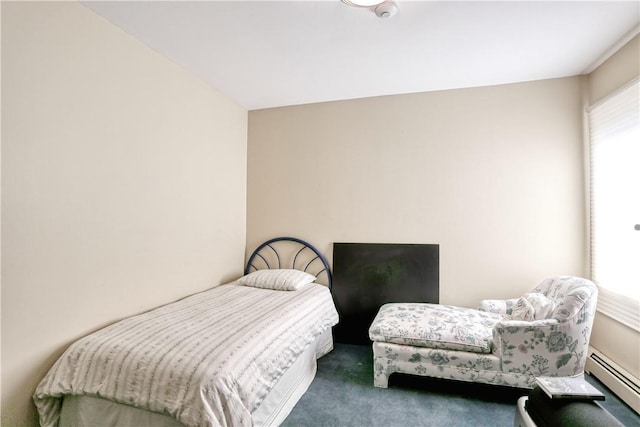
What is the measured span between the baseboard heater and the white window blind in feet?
1.10

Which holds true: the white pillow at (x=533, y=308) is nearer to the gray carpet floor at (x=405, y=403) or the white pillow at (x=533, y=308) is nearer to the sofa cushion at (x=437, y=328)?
the sofa cushion at (x=437, y=328)

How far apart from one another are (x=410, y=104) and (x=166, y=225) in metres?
2.44

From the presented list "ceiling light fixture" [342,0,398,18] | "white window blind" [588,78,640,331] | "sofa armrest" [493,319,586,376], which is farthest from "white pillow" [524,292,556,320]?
"ceiling light fixture" [342,0,398,18]

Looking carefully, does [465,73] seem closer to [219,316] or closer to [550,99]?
[550,99]

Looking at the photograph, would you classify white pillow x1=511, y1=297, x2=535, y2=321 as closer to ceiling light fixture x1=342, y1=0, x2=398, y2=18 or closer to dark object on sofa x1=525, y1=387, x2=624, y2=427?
dark object on sofa x1=525, y1=387, x2=624, y2=427

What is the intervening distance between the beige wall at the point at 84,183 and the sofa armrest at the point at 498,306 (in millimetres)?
2476

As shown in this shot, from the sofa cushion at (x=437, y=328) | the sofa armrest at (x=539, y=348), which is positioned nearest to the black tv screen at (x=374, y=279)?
the sofa cushion at (x=437, y=328)

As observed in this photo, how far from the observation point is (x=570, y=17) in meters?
1.92

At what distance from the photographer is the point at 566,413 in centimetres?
106

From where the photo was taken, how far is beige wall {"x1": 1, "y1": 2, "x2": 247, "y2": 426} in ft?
5.06

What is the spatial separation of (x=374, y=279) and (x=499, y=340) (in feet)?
4.06

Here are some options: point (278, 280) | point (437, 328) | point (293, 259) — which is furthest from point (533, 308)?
point (293, 259)

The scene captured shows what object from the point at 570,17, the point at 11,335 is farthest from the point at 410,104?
the point at 11,335

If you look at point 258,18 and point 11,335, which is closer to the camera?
point 11,335
